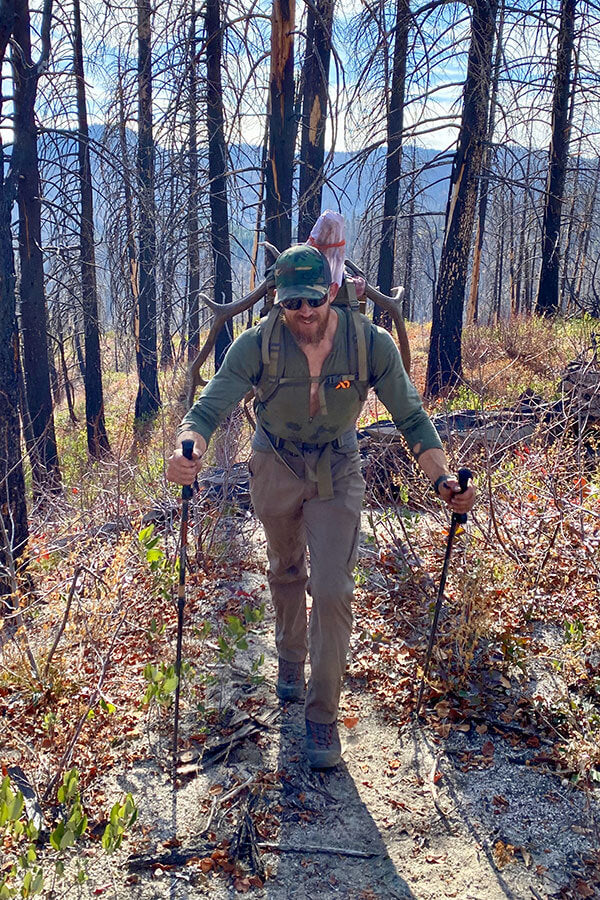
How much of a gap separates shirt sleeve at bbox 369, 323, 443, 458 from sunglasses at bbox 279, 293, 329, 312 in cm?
33

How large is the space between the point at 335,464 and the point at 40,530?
389 centimetres

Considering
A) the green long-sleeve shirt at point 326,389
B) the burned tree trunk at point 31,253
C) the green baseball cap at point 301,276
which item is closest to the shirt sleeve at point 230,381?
the green long-sleeve shirt at point 326,389

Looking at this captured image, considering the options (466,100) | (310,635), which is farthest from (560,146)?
(310,635)

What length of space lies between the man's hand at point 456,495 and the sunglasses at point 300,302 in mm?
1005

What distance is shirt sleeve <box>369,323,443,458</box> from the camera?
345 centimetres

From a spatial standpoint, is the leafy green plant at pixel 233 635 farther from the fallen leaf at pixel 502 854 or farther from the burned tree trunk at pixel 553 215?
the burned tree trunk at pixel 553 215

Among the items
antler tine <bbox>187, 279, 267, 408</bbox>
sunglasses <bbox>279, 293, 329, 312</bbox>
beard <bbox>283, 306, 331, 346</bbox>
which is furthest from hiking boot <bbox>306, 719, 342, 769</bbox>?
antler tine <bbox>187, 279, 267, 408</bbox>

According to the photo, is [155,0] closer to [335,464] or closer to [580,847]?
[335,464]

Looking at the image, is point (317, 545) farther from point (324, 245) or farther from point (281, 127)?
point (281, 127)

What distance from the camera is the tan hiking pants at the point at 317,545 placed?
338cm

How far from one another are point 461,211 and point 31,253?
629 cm

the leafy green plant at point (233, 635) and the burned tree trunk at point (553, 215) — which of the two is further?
the burned tree trunk at point (553, 215)

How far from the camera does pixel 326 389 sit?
11.3ft

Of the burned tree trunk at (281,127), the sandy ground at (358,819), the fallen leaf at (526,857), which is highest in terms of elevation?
the burned tree trunk at (281,127)
